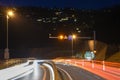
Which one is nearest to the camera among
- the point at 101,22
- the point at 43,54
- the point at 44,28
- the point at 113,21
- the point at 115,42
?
the point at 115,42

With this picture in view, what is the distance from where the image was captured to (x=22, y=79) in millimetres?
31875

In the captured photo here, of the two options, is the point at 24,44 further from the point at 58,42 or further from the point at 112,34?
the point at 112,34

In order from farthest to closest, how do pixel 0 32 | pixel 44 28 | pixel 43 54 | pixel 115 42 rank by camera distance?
pixel 44 28, pixel 43 54, pixel 0 32, pixel 115 42

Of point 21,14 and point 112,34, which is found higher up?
point 21,14

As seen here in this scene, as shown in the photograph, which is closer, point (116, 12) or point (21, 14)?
point (116, 12)

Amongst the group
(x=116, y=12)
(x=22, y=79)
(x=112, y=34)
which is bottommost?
(x=22, y=79)

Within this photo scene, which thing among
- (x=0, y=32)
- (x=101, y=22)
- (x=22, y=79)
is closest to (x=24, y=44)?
(x=0, y=32)

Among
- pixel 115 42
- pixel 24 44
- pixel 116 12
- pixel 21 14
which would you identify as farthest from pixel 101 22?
pixel 21 14

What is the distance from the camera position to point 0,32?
141875 mm

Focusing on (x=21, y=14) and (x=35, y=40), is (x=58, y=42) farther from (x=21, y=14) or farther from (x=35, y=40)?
(x=21, y=14)

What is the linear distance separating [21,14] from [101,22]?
9470 cm

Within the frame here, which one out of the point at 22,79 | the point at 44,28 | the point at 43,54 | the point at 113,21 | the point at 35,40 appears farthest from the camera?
the point at 44,28

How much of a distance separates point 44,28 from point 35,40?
21268mm

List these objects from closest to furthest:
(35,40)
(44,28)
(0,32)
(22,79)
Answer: (22,79) → (0,32) → (35,40) → (44,28)
